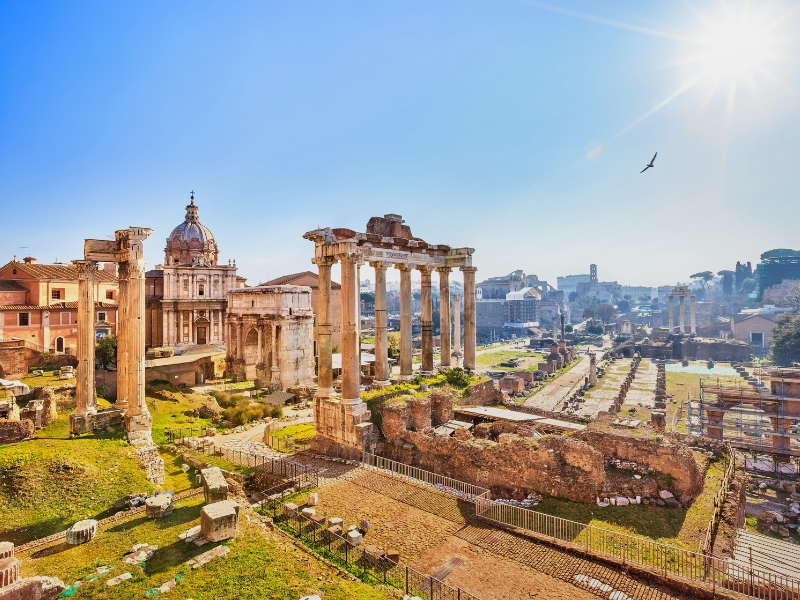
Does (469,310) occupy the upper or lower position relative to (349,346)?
upper

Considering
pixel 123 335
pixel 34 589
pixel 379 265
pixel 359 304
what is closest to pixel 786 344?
pixel 379 265

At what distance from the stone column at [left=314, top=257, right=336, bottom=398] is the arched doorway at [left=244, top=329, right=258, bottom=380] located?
2155 cm

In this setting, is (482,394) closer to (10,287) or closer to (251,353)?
(251,353)

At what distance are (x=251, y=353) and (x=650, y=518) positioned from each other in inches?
1266

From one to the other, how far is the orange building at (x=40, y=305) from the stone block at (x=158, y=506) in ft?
90.5

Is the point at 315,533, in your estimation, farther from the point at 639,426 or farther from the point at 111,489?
the point at 639,426

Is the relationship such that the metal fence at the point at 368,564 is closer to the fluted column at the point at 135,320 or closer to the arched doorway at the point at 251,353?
the fluted column at the point at 135,320

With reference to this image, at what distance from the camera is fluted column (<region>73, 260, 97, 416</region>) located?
15.0m

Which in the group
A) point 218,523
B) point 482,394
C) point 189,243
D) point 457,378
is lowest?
point 218,523

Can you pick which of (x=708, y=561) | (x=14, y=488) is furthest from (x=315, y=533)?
(x=708, y=561)

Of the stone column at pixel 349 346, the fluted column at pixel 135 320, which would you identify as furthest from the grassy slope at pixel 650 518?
the fluted column at pixel 135 320

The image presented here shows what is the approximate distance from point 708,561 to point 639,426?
7423 millimetres

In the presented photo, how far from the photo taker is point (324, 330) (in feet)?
52.9

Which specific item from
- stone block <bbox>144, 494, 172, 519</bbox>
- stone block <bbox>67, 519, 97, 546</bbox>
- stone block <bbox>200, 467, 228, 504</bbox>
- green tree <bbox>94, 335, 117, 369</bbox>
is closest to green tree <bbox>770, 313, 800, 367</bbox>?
stone block <bbox>200, 467, 228, 504</bbox>
